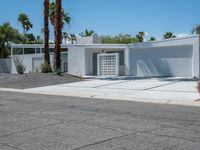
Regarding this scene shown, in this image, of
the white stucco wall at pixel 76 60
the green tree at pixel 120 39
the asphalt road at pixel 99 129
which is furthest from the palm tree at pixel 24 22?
the asphalt road at pixel 99 129

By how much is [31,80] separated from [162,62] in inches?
439

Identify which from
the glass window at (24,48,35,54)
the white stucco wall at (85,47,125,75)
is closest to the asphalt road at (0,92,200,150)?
the white stucco wall at (85,47,125,75)

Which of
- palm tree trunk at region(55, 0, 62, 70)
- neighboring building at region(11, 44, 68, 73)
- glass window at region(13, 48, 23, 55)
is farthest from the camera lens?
glass window at region(13, 48, 23, 55)

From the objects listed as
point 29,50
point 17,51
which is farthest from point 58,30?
point 17,51

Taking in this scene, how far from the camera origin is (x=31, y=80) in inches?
1102

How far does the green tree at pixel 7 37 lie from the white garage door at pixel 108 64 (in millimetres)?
20849

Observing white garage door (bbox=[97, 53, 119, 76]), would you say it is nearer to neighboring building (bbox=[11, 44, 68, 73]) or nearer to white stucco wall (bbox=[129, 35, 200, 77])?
white stucco wall (bbox=[129, 35, 200, 77])

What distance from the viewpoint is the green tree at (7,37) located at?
53.0m

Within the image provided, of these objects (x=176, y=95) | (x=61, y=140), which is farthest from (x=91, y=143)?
(x=176, y=95)

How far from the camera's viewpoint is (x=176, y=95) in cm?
1750

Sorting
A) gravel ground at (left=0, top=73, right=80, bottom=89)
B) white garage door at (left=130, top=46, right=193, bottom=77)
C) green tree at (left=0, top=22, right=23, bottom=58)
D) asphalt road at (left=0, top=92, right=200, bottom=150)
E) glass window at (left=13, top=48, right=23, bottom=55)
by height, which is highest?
green tree at (left=0, top=22, right=23, bottom=58)

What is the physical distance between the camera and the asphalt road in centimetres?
739

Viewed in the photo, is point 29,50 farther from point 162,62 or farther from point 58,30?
point 162,62

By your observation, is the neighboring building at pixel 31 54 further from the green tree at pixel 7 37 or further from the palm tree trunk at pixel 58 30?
the green tree at pixel 7 37
